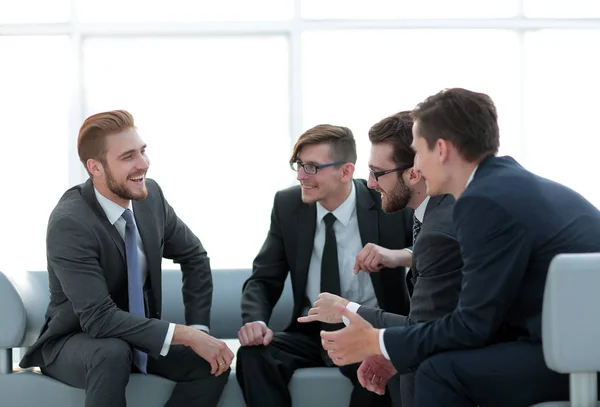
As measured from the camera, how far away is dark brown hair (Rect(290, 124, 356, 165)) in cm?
371

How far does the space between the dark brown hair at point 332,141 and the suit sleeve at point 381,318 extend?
921 mm

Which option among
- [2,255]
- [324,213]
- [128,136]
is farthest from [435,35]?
[2,255]

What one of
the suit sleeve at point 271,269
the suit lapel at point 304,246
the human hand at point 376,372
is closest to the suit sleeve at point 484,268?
the human hand at point 376,372

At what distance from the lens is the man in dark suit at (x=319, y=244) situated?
350 centimetres

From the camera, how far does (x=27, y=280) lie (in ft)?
11.8

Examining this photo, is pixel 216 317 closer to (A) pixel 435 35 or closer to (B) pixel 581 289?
(B) pixel 581 289

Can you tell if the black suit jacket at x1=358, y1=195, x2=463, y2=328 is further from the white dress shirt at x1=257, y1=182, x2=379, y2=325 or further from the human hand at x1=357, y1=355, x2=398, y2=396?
the white dress shirt at x1=257, y1=182, x2=379, y2=325

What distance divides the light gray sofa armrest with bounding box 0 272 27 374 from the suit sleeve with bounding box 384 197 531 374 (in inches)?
69.1

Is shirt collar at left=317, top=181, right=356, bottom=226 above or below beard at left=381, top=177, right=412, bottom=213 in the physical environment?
below

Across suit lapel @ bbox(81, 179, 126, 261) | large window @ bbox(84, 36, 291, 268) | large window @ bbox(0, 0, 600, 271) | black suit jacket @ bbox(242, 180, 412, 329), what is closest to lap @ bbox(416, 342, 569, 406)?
black suit jacket @ bbox(242, 180, 412, 329)

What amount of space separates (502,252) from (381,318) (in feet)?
2.54

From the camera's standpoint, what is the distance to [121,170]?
3.36 metres

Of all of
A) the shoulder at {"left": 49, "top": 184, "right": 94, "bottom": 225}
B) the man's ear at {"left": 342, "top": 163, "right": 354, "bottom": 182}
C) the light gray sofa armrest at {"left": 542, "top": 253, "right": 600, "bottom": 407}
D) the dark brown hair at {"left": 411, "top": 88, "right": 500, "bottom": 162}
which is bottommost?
the light gray sofa armrest at {"left": 542, "top": 253, "right": 600, "bottom": 407}

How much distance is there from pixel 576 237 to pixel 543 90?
3444mm
